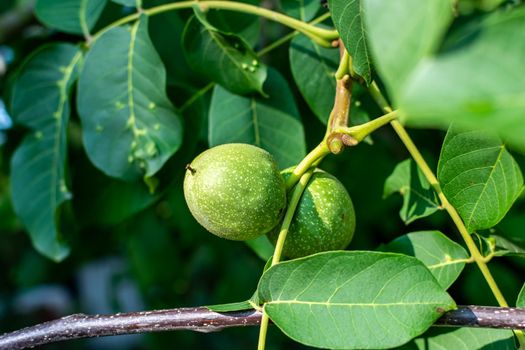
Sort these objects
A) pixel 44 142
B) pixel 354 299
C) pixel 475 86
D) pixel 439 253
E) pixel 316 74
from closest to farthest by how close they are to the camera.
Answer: pixel 475 86, pixel 354 299, pixel 439 253, pixel 316 74, pixel 44 142

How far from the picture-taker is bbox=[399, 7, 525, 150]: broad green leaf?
0.55 meters

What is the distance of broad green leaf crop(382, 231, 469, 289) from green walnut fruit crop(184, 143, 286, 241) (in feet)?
1.07

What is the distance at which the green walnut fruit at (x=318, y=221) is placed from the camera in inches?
54.4

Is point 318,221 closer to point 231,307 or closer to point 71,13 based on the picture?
point 231,307

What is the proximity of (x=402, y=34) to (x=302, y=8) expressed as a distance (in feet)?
3.81

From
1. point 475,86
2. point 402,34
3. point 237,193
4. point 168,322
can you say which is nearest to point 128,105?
point 237,193

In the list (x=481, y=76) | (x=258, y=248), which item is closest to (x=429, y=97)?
(x=481, y=76)

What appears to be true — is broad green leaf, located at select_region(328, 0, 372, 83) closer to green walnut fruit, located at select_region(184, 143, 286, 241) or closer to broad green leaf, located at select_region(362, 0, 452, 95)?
green walnut fruit, located at select_region(184, 143, 286, 241)

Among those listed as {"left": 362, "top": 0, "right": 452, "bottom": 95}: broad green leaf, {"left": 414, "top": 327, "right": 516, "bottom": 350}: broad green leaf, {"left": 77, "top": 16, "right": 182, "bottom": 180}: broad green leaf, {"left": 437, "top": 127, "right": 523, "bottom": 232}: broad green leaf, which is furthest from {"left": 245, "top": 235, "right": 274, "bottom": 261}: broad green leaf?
{"left": 362, "top": 0, "right": 452, "bottom": 95}: broad green leaf

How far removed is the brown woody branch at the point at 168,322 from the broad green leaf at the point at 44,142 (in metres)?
0.67

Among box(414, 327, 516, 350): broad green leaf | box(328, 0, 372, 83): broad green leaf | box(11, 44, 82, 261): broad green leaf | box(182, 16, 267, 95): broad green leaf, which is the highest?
box(328, 0, 372, 83): broad green leaf

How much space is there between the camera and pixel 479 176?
1308 mm

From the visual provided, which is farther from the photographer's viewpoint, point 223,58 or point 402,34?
point 223,58

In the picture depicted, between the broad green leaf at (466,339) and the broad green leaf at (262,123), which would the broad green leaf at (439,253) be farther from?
the broad green leaf at (262,123)
